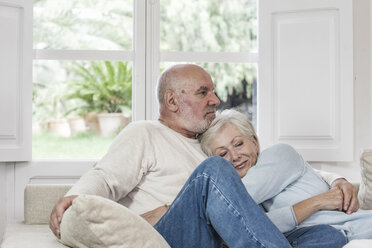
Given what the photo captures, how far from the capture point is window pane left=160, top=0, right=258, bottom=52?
11.6 feet

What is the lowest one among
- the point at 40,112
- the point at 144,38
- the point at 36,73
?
the point at 40,112

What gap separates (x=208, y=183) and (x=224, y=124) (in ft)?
2.03

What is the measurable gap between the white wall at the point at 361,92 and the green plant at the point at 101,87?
1445 mm

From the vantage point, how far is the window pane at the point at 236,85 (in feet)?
11.7

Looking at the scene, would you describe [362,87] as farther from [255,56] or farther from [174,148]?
[174,148]

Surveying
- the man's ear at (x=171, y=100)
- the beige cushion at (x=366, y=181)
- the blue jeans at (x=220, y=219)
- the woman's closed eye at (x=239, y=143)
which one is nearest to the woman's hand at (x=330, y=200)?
the blue jeans at (x=220, y=219)

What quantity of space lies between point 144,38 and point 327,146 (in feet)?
4.32

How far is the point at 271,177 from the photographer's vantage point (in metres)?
2.04

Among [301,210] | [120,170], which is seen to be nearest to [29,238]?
[120,170]

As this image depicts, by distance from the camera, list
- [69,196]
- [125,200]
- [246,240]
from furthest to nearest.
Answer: [125,200]
[69,196]
[246,240]

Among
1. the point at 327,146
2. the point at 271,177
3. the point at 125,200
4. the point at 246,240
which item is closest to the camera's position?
the point at 246,240

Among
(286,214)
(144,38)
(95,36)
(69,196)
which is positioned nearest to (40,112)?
(95,36)

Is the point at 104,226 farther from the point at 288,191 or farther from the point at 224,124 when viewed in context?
the point at 224,124

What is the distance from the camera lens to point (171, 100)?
259 centimetres
